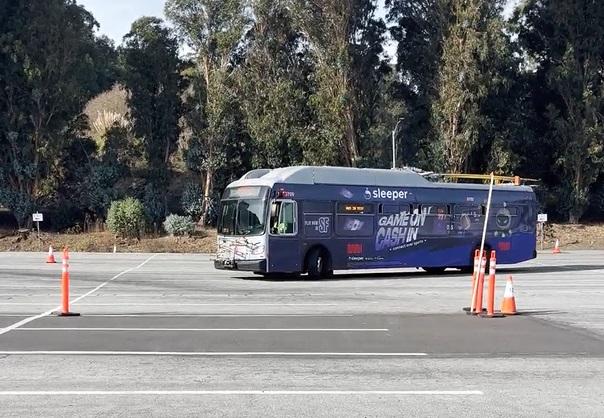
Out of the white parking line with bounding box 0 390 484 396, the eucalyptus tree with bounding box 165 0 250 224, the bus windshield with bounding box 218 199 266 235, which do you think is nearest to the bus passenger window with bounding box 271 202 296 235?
the bus windshield with bounding box 218 199 266 235

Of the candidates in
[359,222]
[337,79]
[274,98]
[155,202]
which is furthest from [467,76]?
[359,222]

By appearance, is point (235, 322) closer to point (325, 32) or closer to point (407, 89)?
point (325, 32)

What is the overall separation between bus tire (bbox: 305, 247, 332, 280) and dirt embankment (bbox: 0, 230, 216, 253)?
18079 mm

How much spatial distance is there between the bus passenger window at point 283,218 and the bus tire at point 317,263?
1.03 meters

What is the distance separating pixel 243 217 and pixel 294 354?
1423 centimetres

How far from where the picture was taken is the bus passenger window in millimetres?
24641

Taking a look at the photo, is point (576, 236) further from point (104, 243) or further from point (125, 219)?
point (104, 243)

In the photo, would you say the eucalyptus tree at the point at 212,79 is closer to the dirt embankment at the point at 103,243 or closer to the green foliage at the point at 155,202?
the green foliage at the point at 155,202

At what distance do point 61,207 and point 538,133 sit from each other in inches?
1191

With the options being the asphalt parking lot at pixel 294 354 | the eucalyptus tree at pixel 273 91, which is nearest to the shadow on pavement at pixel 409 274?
the asphalt parking lot at pixel 294 354

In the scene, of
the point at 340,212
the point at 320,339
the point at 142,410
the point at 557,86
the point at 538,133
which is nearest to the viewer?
the point at 142,410

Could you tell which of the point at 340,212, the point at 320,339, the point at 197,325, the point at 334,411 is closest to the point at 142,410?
the point at 334,411

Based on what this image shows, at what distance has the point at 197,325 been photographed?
550 inches

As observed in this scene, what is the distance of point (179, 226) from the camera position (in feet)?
149
